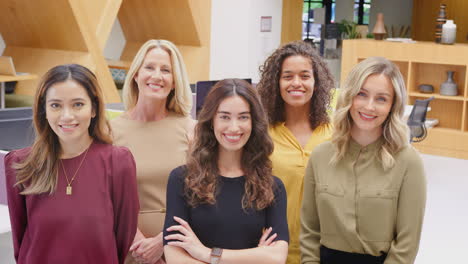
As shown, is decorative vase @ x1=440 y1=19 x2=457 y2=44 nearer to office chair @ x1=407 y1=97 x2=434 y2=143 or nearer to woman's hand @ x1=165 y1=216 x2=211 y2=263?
office chair @ x1=407 y1=97 x2=434 y2=143

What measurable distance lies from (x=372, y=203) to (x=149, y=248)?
2.93 feet

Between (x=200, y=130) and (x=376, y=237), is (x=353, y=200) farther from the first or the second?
(x=200, y=130)

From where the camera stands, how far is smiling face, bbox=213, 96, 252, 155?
219cm

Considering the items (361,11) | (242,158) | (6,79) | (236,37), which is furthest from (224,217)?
(361,11)

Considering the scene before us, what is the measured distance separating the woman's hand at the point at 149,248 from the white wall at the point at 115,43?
27.3ft

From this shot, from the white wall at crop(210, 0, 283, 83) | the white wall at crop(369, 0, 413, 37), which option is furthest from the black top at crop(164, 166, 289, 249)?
the white wall at crop(369, 0, 413, 37)

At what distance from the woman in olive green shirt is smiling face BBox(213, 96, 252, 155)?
322 mm

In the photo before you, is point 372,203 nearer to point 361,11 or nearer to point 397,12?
point 397,12

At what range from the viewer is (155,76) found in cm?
260

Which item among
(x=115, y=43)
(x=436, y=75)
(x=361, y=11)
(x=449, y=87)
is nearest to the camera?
(x=449, y=87)

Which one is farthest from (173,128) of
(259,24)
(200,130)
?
(259,24)

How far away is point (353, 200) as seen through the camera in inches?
88.2

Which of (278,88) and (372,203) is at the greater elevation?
(278,88)

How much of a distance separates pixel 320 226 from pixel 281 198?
205 millimetres
